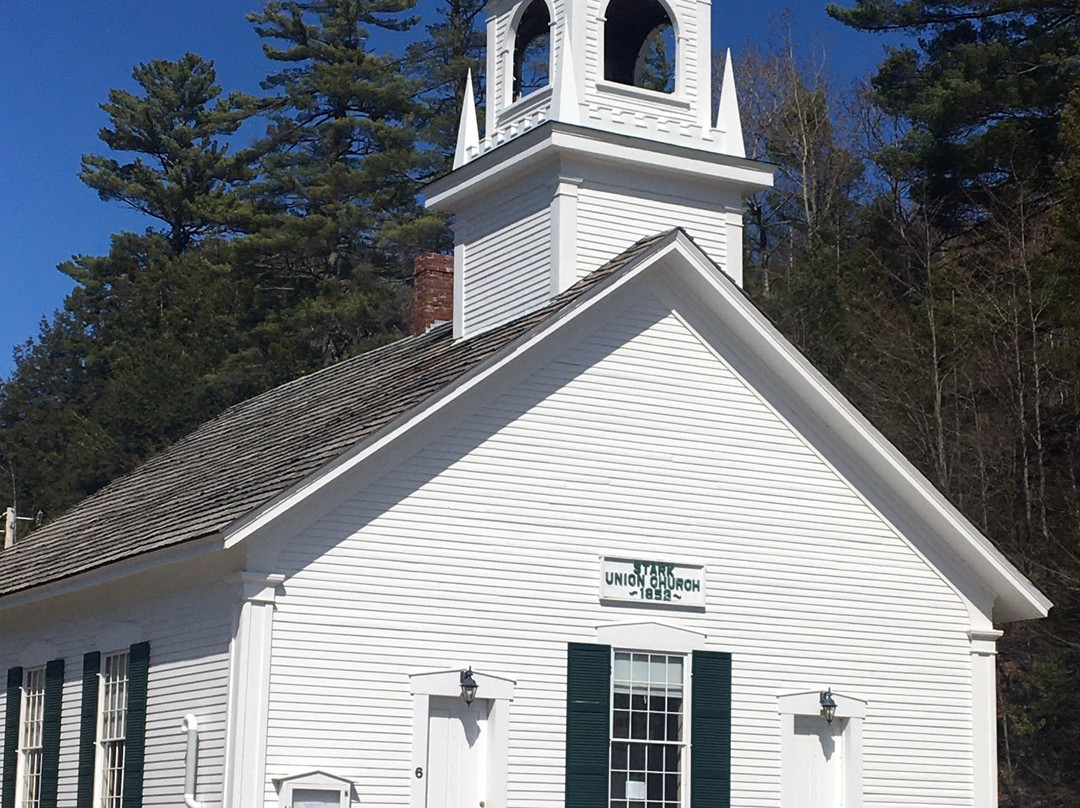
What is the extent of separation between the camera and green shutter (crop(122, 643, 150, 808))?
58.2 feet

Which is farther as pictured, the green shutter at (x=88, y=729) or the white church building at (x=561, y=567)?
the green shutter at (x=88, y=729)

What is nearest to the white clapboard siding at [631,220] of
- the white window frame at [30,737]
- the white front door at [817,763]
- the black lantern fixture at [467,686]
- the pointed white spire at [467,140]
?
the pointed white spire at [467,140]

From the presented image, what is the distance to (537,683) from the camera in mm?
17359

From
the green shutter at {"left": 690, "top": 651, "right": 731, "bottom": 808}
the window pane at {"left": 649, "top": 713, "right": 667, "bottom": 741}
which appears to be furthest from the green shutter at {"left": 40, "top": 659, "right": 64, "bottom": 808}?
the green shutter at {"left": 690, "top": 651, "right": 731, "bottom": 808}

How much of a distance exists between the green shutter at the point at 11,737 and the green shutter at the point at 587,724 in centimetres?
764

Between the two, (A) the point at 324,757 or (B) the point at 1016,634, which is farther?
(B) the point at 1016,634

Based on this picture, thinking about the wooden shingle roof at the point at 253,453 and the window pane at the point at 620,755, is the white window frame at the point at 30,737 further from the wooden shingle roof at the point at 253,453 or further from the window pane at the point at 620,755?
the window pane at the point at 620,755

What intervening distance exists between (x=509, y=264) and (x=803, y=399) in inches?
151

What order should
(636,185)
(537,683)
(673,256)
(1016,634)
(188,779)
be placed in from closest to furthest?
(188,779), (537,683), (673,256), (636,185), (1016,634)

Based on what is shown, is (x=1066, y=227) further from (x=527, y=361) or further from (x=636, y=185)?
(x=527, y=361)

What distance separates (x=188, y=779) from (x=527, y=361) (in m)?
5.28

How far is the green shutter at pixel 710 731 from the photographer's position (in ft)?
59.0

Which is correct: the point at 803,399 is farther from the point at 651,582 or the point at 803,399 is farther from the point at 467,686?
the point at 467,686

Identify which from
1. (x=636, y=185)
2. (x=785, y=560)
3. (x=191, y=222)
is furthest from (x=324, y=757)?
(x=191, y=222)
